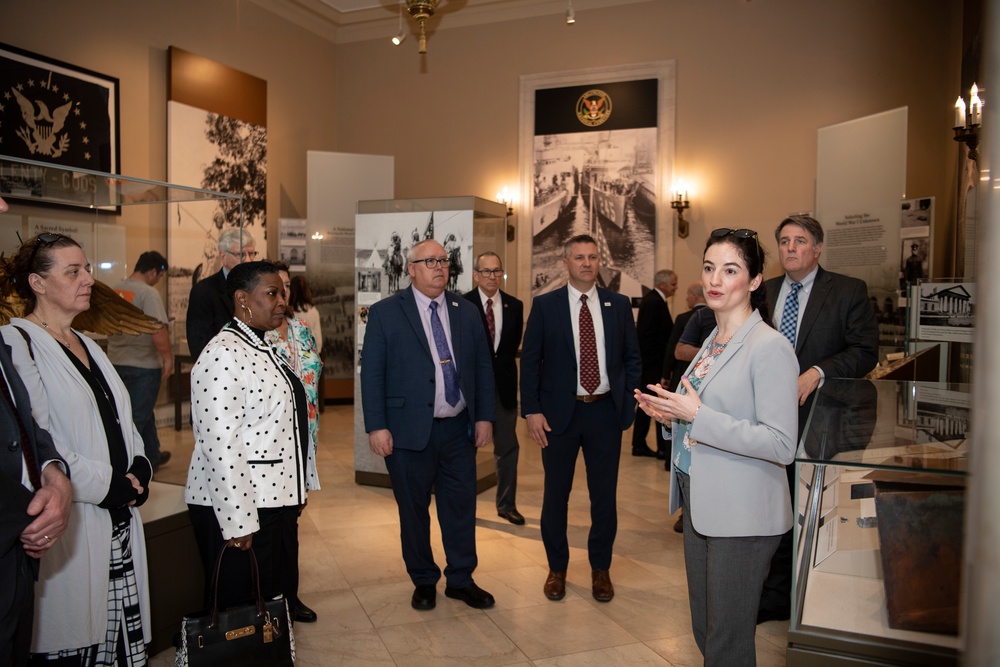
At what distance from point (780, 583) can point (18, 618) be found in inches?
131

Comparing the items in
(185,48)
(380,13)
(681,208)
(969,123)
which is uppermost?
(380,13)

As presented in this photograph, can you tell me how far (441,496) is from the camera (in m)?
4.13

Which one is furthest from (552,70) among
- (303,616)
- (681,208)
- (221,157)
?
(303,616)

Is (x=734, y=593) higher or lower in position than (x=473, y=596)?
higher

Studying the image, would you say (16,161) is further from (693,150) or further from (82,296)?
(693,150)

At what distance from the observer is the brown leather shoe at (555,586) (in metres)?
4.14

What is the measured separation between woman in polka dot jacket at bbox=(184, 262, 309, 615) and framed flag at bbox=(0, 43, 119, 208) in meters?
4.95

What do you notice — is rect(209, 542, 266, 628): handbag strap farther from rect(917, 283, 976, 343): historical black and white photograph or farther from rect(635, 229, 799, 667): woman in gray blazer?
rect(917, 283, 976, 343): historical black and white photograph

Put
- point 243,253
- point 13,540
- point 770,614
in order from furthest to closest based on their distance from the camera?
point 243,253
point 770,614
point 13,540

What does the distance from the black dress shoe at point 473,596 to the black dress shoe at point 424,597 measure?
102mm

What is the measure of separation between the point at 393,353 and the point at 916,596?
2.63 meters

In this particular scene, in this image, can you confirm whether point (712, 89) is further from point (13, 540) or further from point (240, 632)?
point (13, 540)

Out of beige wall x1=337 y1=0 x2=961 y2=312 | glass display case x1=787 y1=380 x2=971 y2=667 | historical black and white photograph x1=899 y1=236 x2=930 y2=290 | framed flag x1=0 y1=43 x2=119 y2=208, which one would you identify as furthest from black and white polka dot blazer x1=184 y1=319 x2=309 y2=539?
beige wall x1=337 y1=0 x2=961 y2=312

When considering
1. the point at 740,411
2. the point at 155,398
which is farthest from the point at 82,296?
the point at 740,411
